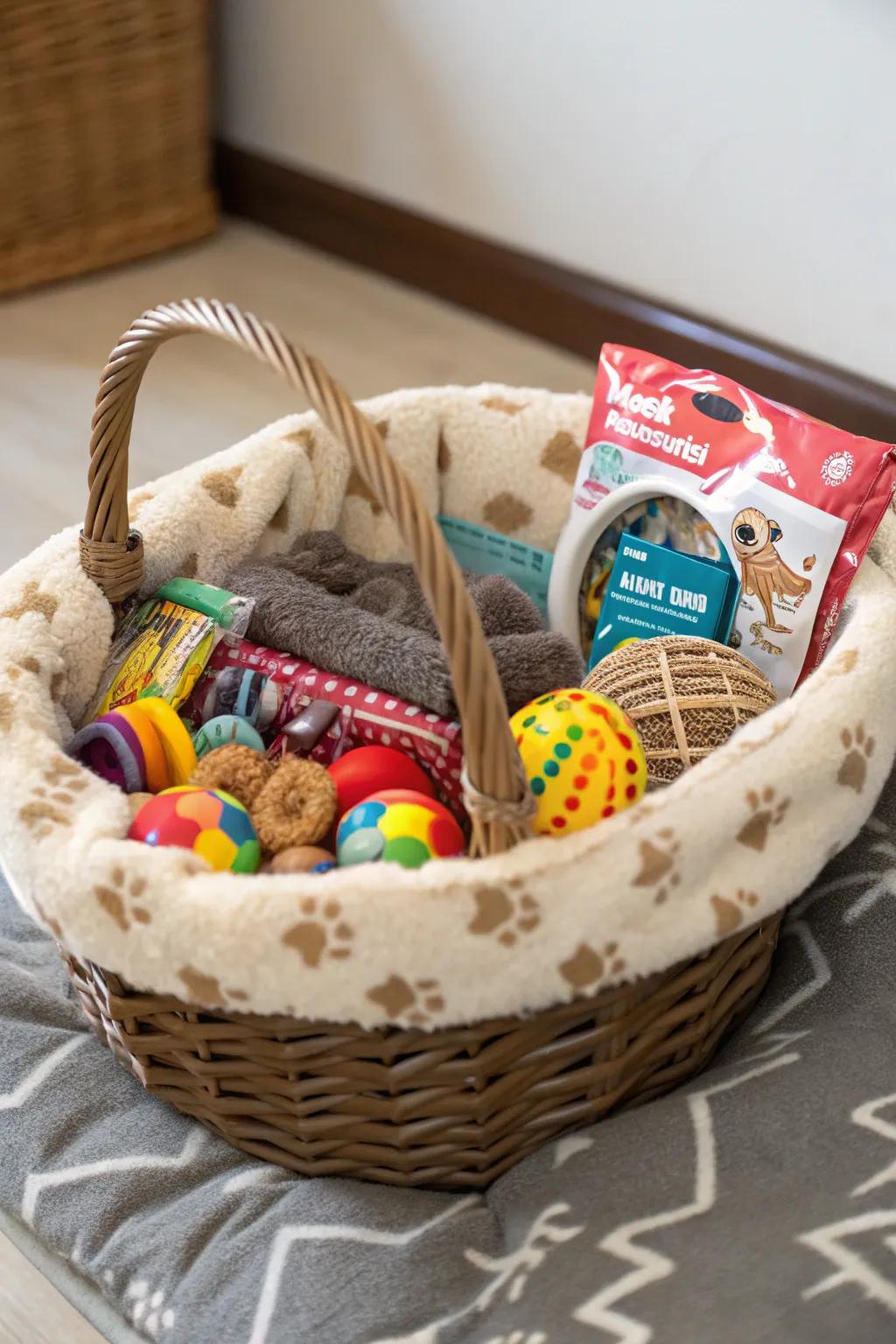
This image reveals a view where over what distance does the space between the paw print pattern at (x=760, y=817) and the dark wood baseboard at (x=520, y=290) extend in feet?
2.86

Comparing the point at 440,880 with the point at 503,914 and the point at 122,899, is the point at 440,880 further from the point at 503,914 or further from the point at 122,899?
the point at 122,899

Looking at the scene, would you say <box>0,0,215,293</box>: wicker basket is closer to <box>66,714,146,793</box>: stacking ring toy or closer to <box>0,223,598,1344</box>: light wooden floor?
<box>0,223,598,1344</box>: light wooden floor

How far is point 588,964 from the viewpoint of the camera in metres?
0.68

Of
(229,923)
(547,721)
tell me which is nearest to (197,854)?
(229,923)

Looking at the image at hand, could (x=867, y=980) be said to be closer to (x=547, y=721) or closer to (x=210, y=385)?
(x=547, y=721)

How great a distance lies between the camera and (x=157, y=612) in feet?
3.15

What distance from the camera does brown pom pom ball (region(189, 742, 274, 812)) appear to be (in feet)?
2.71

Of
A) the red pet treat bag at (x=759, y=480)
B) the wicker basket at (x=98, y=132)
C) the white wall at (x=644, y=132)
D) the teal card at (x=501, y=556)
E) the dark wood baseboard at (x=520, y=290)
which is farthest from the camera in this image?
the wicker basket at (x=98, y=132)

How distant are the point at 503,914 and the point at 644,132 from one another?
1215 mm

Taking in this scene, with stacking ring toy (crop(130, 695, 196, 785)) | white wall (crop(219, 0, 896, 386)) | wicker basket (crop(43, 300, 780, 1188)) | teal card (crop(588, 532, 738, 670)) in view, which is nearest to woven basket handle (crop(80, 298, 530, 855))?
wicker basket (crop(43, 300, 780, 1188))

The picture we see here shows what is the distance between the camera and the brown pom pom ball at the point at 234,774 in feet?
2.71

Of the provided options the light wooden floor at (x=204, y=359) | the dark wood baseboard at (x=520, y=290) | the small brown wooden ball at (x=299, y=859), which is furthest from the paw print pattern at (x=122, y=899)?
the dark wood baseboard at (x=520, y=290)

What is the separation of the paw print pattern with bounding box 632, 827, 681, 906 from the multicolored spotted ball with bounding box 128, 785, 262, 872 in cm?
23

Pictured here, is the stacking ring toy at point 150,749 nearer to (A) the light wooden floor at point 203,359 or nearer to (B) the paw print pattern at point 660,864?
(B) the paw print pattern at point 660,864
